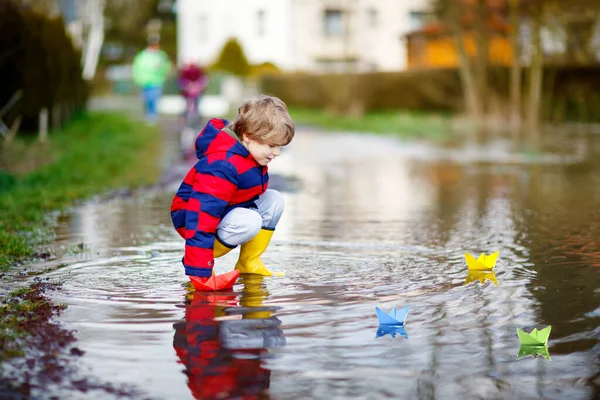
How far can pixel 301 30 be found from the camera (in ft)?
169

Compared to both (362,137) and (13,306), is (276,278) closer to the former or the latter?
(13,306)

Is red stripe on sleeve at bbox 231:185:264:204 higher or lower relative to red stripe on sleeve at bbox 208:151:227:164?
lower

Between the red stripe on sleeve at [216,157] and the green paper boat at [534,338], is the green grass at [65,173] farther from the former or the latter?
the green paper boat at [534,338]

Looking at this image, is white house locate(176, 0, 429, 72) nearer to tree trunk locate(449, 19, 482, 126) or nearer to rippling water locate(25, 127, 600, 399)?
tree trunk locate(449, 19, 482, 126)

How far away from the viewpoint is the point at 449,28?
2670 cm

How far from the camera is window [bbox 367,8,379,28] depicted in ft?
174

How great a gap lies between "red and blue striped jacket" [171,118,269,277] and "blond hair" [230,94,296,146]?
0.39ft

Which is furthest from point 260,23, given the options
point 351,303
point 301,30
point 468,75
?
point 351,303

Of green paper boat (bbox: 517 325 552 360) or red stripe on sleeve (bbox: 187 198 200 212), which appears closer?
green paper boat (bbox: 517 325 552 360)

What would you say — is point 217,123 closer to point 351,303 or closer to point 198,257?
point 198,257

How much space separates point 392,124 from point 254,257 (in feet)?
69.2

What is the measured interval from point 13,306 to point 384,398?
87.1 inches

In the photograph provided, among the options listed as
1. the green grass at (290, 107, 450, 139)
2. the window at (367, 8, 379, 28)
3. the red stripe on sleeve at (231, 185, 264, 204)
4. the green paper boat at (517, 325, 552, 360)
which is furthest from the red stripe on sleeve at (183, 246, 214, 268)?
the window at (367, 8, 379, 28)

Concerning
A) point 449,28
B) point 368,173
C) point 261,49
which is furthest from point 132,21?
point 368,173
